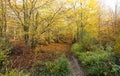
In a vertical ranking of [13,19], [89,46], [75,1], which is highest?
[75,1]

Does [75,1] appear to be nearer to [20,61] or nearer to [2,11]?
[2,11]

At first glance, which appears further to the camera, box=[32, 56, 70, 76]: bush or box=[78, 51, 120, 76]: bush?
box=[32, 56, 70, 76]: bush

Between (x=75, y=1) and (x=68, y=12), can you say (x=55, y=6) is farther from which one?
(x=75, y=1)

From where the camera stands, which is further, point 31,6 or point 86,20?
point 86,20

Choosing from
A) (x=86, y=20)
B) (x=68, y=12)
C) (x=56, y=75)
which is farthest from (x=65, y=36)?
(x=56, y=75)

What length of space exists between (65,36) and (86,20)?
8.42m

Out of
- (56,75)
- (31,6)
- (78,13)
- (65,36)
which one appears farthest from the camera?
(65,36)

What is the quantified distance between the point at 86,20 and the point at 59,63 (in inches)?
844

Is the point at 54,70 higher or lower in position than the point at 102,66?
lower

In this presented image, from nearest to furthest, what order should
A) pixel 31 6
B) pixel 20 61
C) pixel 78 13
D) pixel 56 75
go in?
pixel 56 75 → pixel 20 61 → pixel 31 6 → pixel 78 13

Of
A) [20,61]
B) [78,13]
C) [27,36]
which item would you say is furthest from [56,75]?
[78,13]

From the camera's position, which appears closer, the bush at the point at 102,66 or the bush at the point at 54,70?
the bush at the point at 102,66

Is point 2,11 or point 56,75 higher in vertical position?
point 2,11

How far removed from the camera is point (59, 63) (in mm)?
9875
